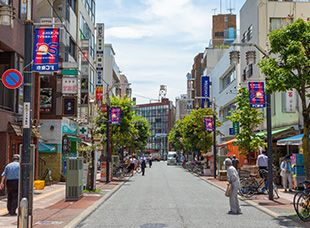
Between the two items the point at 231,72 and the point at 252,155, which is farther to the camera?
the point at 231,72

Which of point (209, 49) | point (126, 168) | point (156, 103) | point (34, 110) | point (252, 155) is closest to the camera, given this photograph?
point (34, 110)

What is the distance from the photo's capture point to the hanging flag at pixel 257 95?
22542 mm

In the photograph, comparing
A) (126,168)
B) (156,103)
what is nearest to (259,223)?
(126,168)

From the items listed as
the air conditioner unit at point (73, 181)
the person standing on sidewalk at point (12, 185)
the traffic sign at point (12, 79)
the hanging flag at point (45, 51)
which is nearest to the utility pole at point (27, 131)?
the hanging flag at point (45, 51)

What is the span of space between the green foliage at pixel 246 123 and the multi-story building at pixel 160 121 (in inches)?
5474

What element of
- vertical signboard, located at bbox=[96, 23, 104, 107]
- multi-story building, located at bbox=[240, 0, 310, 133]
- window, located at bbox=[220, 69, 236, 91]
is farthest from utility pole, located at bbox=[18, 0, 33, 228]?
window, located at bbox=[220, 69, 236, 91]

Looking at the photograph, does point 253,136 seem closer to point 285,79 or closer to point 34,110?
point 34,110

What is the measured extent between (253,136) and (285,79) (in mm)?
14936

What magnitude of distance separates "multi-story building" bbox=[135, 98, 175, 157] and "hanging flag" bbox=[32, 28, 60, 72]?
156126 mm

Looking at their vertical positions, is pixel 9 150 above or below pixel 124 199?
above

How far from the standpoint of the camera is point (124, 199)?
21.1 m

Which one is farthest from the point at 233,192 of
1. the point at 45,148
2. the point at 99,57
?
the point at 99,57

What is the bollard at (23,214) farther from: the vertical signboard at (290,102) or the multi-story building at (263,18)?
the multi-story building at (263,18)

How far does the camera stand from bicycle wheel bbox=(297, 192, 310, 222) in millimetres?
13641
